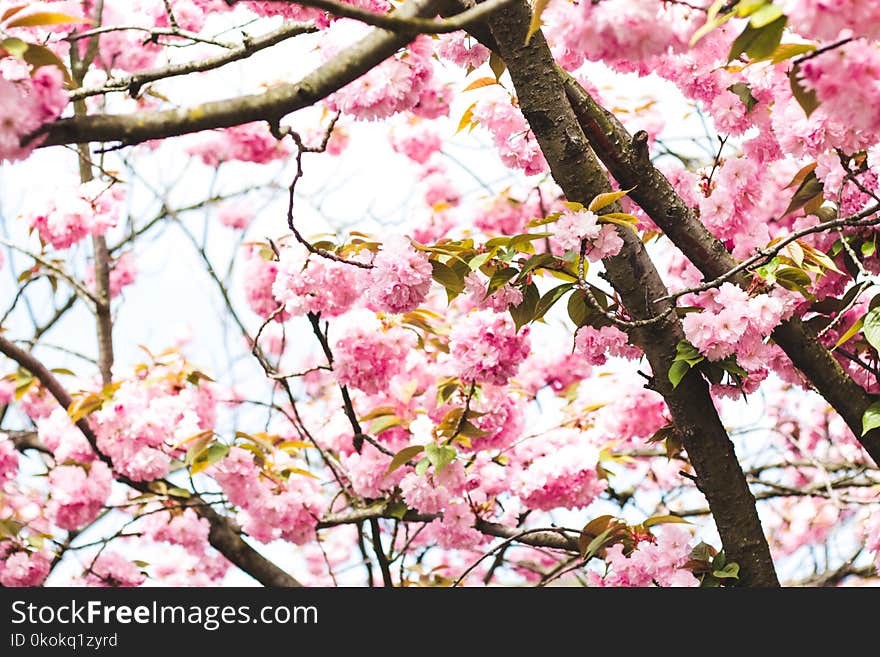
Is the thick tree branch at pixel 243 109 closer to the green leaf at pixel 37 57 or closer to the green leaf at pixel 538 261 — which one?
the green leaf at pixel 37 57

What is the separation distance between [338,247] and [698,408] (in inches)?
33.7

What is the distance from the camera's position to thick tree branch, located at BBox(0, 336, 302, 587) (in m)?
2.88

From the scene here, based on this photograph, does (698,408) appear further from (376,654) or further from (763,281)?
(376,654)

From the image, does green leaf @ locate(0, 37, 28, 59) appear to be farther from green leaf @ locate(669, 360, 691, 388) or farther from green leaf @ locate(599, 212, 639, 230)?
green leaf @ locate(669, 360, 691, 388)

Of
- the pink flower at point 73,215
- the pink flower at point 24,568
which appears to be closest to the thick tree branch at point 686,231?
the pink flower at point 73,215

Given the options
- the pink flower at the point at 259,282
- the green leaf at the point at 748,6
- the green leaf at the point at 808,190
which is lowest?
the green leaf at the point at 748,6

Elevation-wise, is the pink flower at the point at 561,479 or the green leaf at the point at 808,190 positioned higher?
the green leaf at the point at 808,190

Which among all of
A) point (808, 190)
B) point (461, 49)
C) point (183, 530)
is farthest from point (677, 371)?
point (183, 530)

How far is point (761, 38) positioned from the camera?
41.4 inches

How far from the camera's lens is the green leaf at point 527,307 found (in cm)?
186

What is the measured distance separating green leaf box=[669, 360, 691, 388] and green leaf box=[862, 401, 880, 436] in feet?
1.30

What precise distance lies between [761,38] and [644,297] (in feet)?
2.75

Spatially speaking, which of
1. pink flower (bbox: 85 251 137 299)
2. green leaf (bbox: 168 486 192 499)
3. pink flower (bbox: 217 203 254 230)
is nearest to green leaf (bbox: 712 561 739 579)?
green leaf (bbox: 168 486 192 499)

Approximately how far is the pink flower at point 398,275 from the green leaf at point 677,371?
50cm
